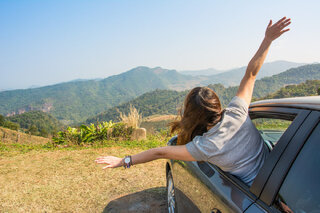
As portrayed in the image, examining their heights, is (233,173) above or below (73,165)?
above

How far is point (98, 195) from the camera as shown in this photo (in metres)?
4.15

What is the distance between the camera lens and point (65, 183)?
471 cm

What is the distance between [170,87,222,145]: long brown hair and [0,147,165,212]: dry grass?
2.61 meters

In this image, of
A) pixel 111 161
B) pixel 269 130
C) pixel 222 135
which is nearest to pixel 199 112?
pixel 222 135

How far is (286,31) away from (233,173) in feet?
3.82

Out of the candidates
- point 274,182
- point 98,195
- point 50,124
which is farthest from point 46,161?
point 50,124

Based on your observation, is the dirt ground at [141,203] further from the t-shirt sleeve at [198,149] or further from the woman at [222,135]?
the t-shirt sleeve at [198,149]

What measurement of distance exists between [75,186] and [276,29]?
4.21m

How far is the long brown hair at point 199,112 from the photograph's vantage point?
1676 millimetres

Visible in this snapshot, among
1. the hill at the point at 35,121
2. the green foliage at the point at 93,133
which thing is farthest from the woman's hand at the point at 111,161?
the hill at the point at 35,121

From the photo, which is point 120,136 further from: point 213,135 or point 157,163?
point 213,135

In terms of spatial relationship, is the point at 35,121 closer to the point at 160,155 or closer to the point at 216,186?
the point at 160,155

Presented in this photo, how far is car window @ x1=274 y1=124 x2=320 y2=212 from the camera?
1.11 metres

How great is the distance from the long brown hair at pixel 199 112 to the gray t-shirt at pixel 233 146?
106 mm
